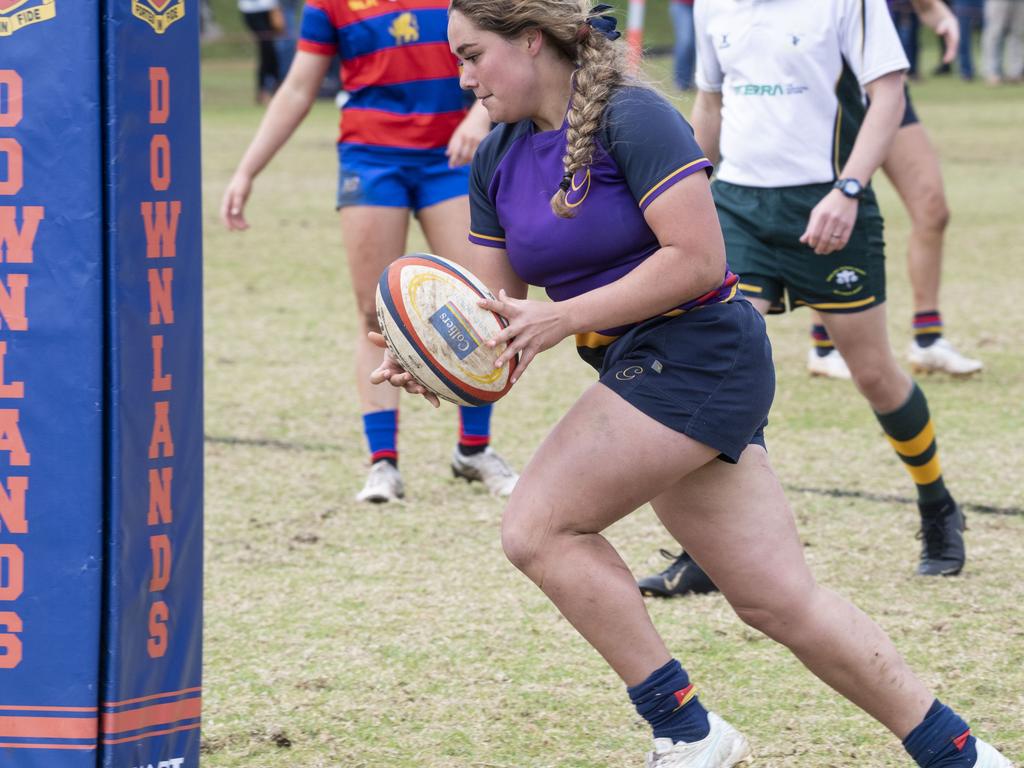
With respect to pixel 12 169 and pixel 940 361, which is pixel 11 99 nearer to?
pixel 12 169

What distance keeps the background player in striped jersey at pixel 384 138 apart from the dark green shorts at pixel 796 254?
1.29 meters

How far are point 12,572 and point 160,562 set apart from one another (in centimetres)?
29

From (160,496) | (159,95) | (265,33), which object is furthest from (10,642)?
(265,33)

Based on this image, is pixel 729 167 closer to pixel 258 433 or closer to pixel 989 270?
pixel 258 433

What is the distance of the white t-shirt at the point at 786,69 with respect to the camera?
15.9 feet

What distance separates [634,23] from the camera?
2548 cm

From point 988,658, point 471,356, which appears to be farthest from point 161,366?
point 988,658

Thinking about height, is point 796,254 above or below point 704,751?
above

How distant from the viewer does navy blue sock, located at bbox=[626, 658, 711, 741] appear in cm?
340

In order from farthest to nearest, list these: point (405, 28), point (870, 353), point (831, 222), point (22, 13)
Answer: point (405, 28), point (870, 353), point (831, 222), point (22, 13)

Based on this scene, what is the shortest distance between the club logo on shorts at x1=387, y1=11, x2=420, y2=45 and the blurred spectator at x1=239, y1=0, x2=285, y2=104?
1699cm

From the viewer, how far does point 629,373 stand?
11.0 feet

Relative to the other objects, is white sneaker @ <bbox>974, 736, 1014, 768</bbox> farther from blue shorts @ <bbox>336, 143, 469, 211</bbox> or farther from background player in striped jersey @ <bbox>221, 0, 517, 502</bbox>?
blue shorts @ <bbox>336, 143, 469, 211</bbox>

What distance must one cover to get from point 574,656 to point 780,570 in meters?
1.27
